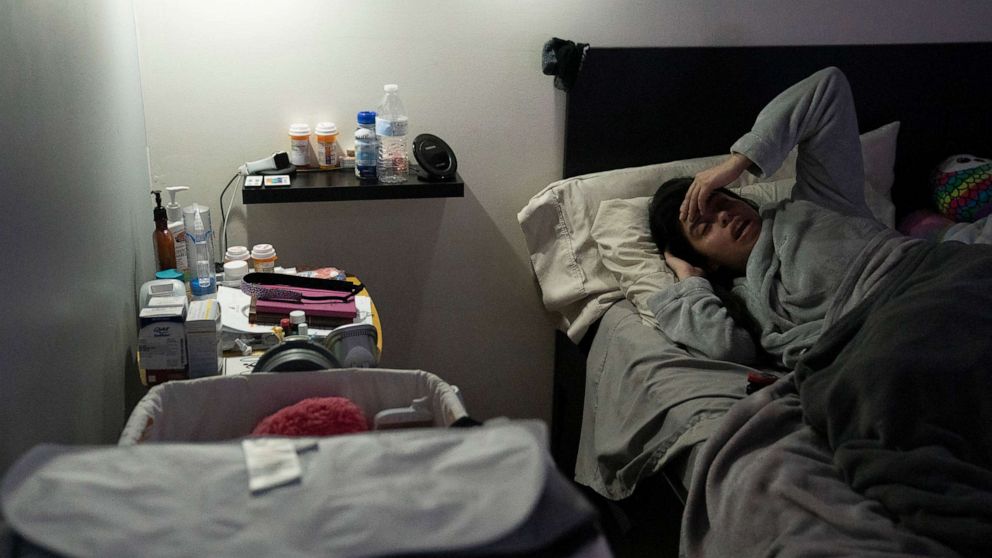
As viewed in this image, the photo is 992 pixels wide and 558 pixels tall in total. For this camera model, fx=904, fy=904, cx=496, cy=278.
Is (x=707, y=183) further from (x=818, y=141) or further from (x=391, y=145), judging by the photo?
(x=391, y=145)

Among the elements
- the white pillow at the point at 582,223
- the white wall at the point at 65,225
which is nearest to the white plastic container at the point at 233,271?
the white wall at the point at 65,225

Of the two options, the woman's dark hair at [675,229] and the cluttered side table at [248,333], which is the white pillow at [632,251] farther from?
the cluttered side table at [248,333]

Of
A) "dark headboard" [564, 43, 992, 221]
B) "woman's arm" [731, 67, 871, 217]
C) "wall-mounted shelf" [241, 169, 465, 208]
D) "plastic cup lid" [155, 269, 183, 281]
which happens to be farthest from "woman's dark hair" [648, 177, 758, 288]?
"plastic cup lid" [155, 269, 183, 281]

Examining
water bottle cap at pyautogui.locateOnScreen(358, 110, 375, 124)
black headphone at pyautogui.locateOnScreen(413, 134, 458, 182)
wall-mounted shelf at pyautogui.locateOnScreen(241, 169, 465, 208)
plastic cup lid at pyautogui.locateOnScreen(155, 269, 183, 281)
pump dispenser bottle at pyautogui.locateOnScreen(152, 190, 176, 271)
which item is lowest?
plastic cup lid at pyautogui.locateOnScreen(155, 269, 183, 281)

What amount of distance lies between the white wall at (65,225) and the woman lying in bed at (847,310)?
3.89 ft

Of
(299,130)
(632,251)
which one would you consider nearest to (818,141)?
(632,251)

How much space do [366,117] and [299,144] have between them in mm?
193

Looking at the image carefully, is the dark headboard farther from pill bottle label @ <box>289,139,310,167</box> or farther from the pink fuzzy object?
the pink fuzzy object

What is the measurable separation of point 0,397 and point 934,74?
8.49ft

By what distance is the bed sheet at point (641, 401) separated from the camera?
1786mm

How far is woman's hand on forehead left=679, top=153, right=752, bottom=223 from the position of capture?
2.20 metres

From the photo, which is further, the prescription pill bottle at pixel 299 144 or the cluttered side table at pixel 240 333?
the prescription pill bottle at pixel 299 144

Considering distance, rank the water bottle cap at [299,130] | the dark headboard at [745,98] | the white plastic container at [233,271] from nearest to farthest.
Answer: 1. the white plastic container at [233,271]
2. the water bottle cap at [299,130]
3. the dark headboard at [745,98]

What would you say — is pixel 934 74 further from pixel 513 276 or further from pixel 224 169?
pixel 224 169
